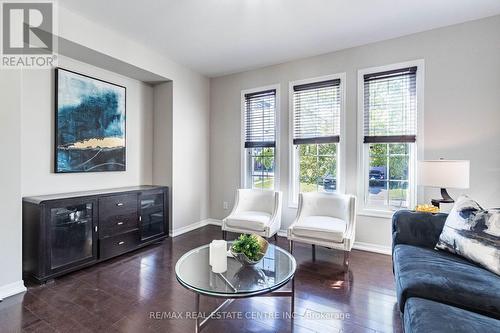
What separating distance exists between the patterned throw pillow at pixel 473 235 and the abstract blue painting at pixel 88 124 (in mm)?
3987

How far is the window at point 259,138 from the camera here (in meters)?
4.32

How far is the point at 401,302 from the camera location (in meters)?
1.61

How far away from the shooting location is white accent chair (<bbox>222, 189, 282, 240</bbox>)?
11.3ft

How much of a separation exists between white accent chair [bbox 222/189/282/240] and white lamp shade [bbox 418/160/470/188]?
1.82 m

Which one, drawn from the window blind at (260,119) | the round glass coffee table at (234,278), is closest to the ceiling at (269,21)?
the window blind at (260,119)

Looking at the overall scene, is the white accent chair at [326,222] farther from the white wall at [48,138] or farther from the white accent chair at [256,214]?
the white wall at [48,138]

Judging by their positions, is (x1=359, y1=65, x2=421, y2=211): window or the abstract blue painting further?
(x1=359, y1=65, x2=421, y2=211): window

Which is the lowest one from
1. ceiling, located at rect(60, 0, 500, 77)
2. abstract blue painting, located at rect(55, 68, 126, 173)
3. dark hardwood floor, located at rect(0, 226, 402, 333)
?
dark hardwood floor, located at rect(0, 226, 402, 333)

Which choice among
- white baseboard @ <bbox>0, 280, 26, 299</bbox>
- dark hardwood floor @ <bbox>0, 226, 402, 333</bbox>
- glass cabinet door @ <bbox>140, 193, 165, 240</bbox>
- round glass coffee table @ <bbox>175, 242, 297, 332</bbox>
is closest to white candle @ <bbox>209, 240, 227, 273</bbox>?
round glass coffee table @ <bbox>175, 242, 297, 332</bbox>

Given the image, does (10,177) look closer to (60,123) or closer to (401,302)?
(60,123)

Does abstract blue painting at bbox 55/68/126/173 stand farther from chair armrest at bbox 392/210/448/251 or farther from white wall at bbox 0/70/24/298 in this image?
chair armrest at bbox 392/210/448/251

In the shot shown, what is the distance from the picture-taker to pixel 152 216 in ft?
12.3

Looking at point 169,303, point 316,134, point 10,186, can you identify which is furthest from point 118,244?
point 316,134

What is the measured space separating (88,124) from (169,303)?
2.55 meters
